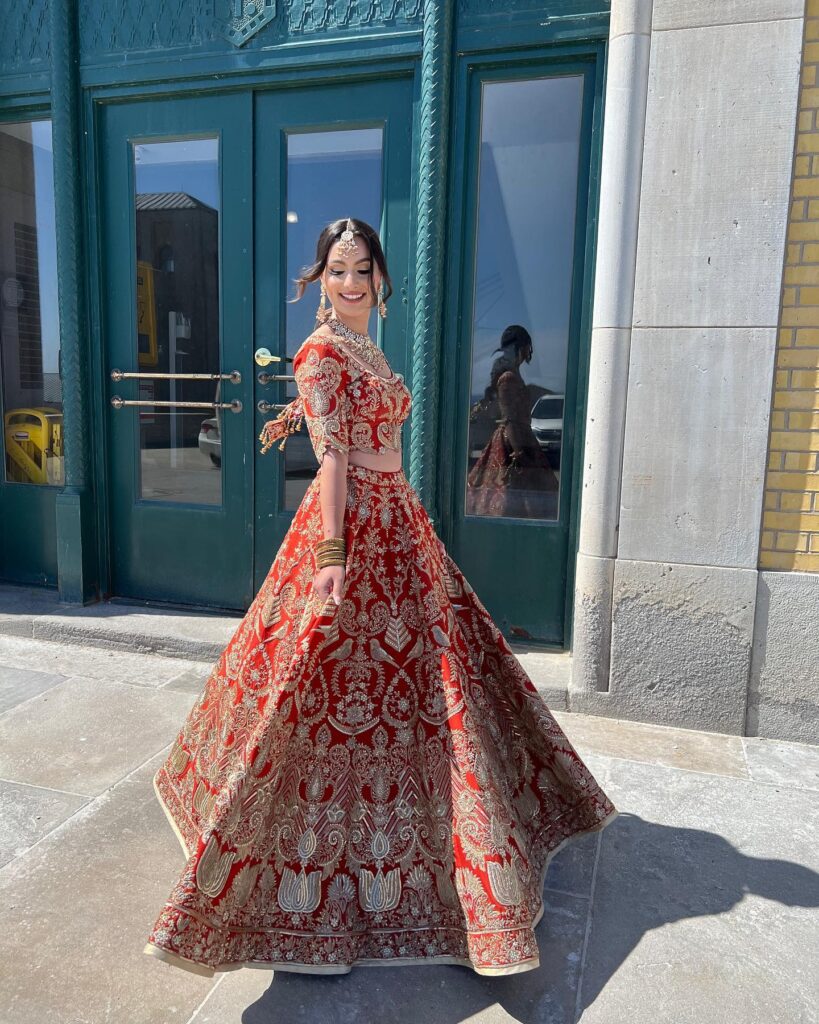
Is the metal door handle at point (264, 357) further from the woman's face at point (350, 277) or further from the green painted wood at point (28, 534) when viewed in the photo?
the woman's face at point (350, 277)

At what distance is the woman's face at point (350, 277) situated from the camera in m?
2.25

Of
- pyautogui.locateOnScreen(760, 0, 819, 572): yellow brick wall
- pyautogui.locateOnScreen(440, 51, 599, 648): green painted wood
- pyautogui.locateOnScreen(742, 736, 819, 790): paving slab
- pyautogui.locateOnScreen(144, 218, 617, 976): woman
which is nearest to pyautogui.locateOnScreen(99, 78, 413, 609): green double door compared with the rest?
pyautogui.locateOnScreen(440, 51, 599, 648): green painted wood

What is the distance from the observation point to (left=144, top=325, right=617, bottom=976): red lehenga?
196 centimetres

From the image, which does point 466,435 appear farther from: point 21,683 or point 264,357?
point 21,683

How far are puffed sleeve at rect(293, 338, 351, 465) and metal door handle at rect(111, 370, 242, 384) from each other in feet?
7.81

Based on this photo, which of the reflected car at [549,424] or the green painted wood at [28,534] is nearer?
the reflected car at [549,424]

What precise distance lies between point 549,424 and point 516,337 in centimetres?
46

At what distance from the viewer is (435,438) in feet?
13.4

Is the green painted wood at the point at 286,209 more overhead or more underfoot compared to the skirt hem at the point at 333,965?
more overhead

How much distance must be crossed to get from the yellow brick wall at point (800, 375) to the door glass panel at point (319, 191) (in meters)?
1.94

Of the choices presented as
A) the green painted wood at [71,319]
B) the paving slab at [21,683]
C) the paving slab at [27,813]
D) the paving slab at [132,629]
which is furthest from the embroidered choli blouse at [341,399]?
the green painted wood at [71,319]

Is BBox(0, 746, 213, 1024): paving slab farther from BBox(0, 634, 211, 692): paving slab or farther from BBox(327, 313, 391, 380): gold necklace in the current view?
BBox(327, 313, 391, 380): gold necklace

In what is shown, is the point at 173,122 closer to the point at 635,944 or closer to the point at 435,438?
the point at 435,438

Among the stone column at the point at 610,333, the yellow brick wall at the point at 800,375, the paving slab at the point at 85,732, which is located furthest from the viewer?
the stone column at the point at 610,333
